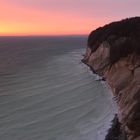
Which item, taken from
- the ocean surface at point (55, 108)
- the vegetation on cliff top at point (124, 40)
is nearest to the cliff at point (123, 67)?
the vegetation on cliff top at point (124, 40)

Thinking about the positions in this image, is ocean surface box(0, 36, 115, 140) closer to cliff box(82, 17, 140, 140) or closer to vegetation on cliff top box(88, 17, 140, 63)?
cliff box(82, 17, 140, 140)

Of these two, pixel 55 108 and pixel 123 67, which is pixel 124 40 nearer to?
pixel 123 67

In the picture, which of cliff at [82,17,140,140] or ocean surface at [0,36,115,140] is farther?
ocean surface at [0,36,115,140]

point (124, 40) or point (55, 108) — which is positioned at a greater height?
point (124, 40)

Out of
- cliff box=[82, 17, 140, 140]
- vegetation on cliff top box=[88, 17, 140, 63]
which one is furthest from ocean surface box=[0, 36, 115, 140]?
vegetation on cliff top box=[88, 17, 140, 63]

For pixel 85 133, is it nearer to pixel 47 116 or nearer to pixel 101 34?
pixel 47 116

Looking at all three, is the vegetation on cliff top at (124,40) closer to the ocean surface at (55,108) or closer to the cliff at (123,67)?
the cliff at (123,67)

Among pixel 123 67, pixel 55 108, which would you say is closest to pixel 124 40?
pixel 123 67

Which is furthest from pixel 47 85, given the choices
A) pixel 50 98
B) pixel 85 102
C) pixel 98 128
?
pixel 98 128
